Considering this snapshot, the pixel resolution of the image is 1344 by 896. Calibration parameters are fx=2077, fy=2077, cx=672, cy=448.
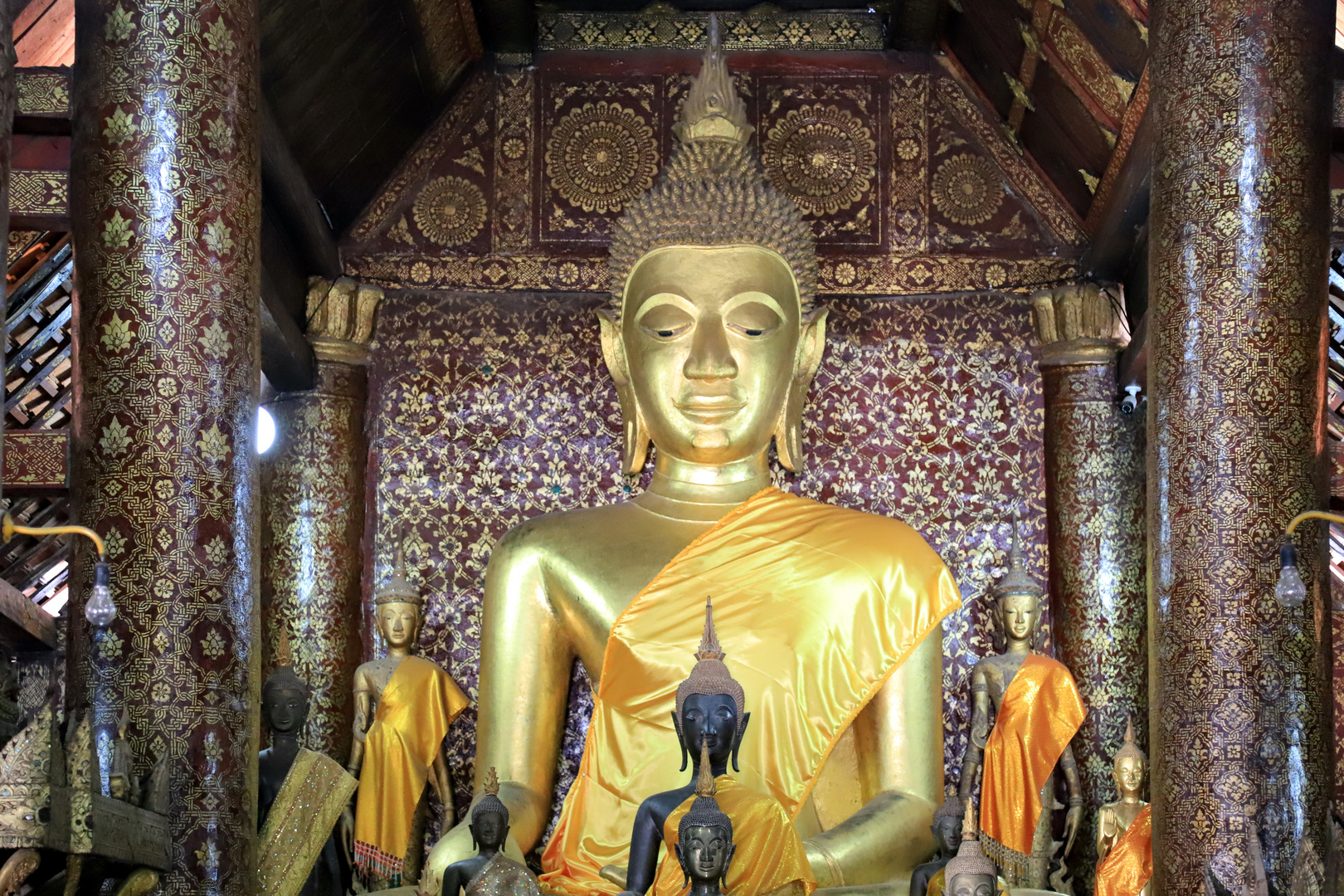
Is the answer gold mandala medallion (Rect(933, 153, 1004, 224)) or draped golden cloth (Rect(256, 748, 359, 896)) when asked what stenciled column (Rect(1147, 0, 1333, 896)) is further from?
draped golden cloth (Rect(256, 748, 359, 896))

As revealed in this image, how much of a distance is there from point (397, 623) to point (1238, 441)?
3.13 metres

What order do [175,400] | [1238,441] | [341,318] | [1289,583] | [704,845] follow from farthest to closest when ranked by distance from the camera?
1. [341,318]
2. [1238,441]
3. [175,400]
4. [1289,583]
5. [704,845]

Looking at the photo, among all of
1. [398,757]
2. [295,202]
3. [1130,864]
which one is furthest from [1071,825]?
[295,202]

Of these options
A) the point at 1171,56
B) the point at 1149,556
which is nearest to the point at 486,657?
the point at 1149,556

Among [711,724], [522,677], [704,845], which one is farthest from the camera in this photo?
[522,677]

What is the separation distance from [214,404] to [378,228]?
2705 millimetres

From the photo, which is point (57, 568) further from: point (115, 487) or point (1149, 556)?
point (1149, 556)

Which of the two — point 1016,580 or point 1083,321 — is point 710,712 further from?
point 1083,321

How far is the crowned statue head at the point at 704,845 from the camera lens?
4582mm

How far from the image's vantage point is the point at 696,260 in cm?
680

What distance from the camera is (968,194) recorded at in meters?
7.91

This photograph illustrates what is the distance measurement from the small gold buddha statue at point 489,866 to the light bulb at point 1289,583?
2.00m

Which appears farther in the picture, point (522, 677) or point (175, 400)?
point (522, 677)

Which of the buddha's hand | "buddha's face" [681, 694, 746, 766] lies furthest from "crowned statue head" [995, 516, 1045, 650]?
"buddha's face" [681, 694, 746, 766]
